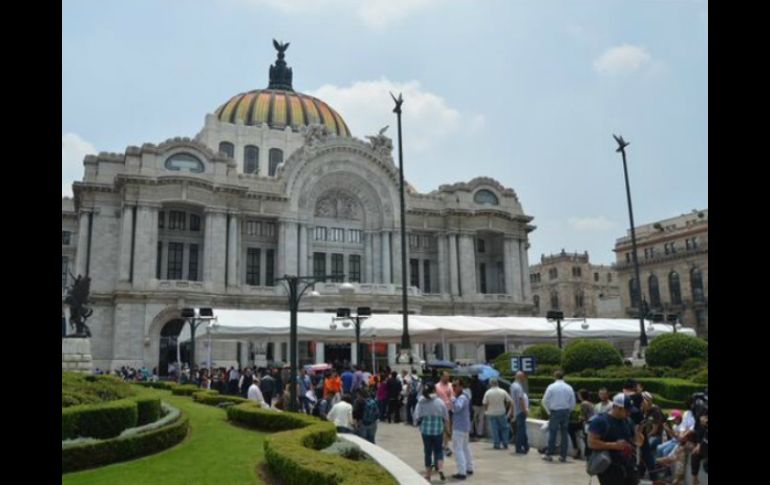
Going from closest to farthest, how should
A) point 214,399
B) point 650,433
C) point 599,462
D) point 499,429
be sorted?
1. point 599,462
2. point 650,433
3. point 499,429
4. point 214,399

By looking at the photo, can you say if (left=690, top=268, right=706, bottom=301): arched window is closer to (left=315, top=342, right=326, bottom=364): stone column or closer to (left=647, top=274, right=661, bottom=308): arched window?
(left=647, top=274, right=661, bottom=308): arched window

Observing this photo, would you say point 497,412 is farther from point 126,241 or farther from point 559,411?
point 126,241

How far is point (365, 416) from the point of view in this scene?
15.3 meters

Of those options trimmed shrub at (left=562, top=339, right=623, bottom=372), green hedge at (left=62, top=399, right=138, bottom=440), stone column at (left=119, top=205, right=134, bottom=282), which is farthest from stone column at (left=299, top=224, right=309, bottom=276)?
green hedge at (left=62, top=399, right=138, bottom=440)

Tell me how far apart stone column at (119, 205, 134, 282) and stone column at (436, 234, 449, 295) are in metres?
27.1

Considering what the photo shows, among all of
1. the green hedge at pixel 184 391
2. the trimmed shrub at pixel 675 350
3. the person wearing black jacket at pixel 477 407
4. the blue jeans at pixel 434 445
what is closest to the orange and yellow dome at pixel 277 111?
the green hedge at pixel 184 391

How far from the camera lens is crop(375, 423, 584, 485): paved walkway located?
38.6ft

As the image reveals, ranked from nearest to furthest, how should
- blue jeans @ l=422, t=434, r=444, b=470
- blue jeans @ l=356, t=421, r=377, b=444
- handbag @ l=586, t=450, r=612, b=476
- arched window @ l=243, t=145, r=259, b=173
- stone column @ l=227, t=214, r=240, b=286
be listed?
handbag @ l=586, t=450, r=612, b=476
blue jeans @ l=422, t=434, r=444, b=470
blue jeans @ l=356, t=421, r=377, b=444
stone column @ l=227, t=214, r=240, b=286
arched window @ l=243, t=145, r=259, b=173

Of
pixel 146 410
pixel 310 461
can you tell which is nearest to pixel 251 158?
A: pixel 146 410

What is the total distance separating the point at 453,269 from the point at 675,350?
3053cm

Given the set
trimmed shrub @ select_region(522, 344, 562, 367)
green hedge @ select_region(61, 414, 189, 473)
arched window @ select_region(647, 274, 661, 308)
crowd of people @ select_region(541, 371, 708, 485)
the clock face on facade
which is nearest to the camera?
crowd of people @ select_region(541, 371, 708, 485)

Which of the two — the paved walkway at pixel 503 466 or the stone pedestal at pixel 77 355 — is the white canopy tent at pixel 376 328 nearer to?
the stone pedestal at pixel 77 355
